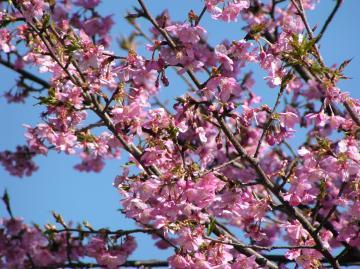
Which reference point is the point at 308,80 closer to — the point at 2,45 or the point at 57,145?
the point at 57,145

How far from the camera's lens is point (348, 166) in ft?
11.6

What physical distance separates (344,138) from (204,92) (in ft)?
3.27

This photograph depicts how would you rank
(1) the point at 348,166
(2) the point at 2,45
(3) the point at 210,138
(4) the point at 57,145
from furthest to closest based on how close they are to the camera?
(3) the point at 210,138 → (2) the point at 2,45 → (4) the point at 57,145 → (1) the point at 348,166

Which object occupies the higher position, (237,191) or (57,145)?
(57,145)

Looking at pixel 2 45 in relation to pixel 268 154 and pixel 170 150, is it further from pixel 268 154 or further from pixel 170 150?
pixel 268 154

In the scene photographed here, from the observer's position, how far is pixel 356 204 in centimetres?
374

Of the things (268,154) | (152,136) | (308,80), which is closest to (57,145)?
(152,136)

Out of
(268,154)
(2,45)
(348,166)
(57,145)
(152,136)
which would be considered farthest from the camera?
(268,154)

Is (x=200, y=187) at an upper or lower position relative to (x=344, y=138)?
lower

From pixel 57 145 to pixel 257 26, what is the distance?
6.77 feet

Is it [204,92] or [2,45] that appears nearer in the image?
[204,92]

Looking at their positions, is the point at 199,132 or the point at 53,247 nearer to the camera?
the point at 199,132

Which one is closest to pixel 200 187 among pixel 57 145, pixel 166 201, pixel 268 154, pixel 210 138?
pixel 166 201

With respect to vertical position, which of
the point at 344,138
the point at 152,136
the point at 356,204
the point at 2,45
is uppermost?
the point at 2,45
